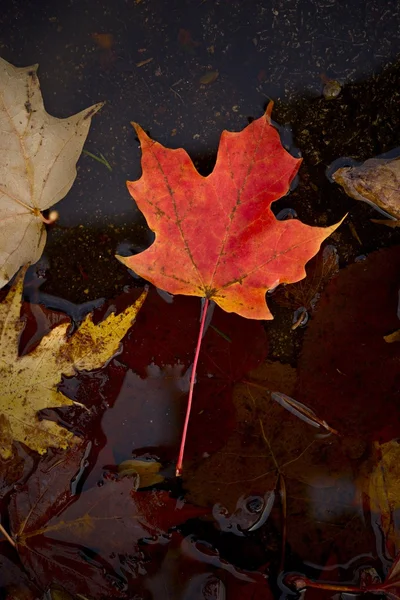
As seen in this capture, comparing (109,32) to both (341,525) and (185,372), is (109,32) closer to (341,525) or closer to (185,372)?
(185,372)

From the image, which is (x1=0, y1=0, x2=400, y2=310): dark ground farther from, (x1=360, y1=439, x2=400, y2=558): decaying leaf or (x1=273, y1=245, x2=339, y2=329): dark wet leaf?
(x1=360, y1=439, x2=400, y2=558): decaying leaf

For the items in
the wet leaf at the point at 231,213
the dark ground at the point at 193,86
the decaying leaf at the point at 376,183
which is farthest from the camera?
the dark ground at the point at 193,86

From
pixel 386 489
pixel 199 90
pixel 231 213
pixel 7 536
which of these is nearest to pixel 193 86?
pixel 199 90

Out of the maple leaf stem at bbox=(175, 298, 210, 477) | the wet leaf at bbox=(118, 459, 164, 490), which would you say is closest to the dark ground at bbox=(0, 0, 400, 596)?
the maple leaf stem at bbox=(175, 298, 210, 477)

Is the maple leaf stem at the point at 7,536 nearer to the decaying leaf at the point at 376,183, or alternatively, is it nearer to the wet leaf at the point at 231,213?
the wet leaf at the point at 231,213

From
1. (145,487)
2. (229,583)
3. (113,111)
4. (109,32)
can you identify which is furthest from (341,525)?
(109,32)

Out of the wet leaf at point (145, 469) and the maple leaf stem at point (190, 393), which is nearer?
the maple leaf stem at point (190, 393)

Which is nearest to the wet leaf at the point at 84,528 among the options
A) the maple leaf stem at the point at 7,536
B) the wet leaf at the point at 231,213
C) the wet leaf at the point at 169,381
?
the maple leaf stem at the point at 7,536

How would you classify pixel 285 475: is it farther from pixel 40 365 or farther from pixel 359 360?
pixel 40 365
